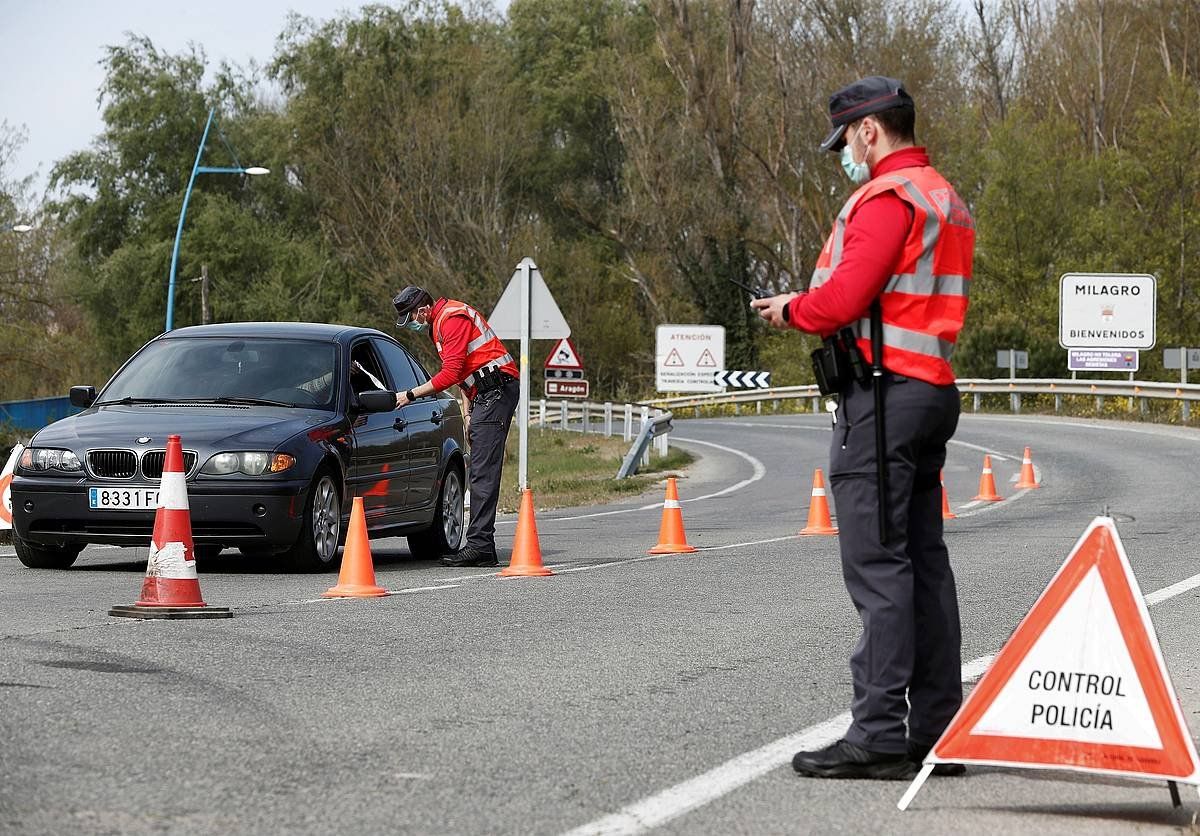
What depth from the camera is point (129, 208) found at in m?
66.1

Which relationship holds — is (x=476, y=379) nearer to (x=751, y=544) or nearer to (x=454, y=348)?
(x=454, y=348)

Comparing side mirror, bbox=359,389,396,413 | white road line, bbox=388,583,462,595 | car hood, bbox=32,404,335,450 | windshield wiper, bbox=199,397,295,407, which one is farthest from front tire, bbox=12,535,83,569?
white road line, bbox=388,583,462,595

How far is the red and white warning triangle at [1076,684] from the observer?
4953 millimetres

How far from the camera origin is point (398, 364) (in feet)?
46.6

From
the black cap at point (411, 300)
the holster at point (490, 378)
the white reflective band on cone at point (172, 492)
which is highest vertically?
the black cap at point (411, 300)

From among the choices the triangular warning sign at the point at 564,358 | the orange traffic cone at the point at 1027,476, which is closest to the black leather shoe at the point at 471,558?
the orange traffic cone at the point at 1027,476

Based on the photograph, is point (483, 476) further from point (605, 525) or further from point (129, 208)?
point (129, 208)

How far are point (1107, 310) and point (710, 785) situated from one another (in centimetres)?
4498

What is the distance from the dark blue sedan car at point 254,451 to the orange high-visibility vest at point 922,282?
22.2 feet

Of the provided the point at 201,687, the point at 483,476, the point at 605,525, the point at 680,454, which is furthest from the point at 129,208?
the point at 201,687

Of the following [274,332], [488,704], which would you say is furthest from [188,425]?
[488,704]

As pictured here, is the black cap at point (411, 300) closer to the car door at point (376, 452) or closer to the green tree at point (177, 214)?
the car door at point (376, 452)

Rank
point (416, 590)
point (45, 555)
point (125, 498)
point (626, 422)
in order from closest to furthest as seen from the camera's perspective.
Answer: point (416, 590), point (125, 498), point (45, 555), point (626, 422)

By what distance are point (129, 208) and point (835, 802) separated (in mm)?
63891
